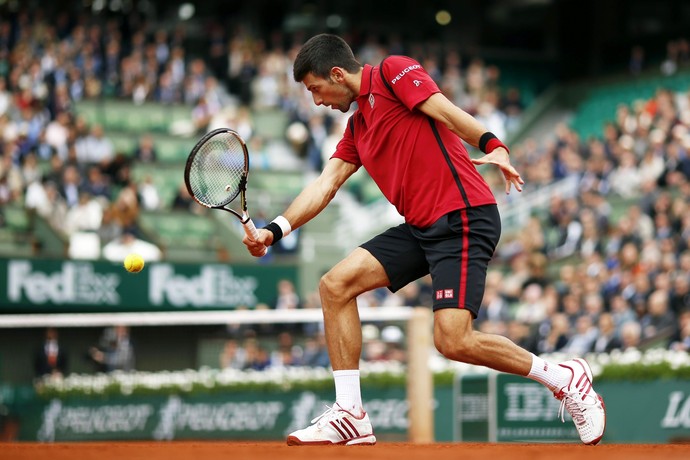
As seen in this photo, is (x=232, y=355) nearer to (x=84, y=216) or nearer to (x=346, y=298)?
(x=84, y=216)

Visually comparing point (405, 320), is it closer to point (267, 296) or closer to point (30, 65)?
point (267, 296)

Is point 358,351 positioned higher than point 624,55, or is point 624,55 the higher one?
point 624,55

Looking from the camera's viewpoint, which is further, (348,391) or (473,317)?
(348,391)

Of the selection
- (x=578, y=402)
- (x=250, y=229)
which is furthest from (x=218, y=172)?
(x=578, y=402)

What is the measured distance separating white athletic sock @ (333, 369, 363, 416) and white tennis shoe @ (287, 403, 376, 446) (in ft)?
0.11

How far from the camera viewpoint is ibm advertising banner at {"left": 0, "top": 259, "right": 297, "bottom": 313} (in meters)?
18.7

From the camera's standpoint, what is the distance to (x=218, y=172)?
776cm

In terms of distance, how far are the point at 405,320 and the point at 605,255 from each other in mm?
6054

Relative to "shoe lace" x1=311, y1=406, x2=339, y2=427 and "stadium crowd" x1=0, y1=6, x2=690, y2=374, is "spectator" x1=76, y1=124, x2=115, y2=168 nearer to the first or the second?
"stadium crowd" x1=0, y1=6, x2=690, y2=374

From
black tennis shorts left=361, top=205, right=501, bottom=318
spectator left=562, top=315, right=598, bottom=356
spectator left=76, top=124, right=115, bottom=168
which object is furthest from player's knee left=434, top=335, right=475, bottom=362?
spectator left=76, top=124, right=115, bottom=168

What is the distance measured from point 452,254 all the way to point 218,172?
1489 mm

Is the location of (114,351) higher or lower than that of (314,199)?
lower

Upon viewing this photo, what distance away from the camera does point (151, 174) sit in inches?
895

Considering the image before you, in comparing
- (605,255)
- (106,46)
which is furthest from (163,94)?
(605,255)
